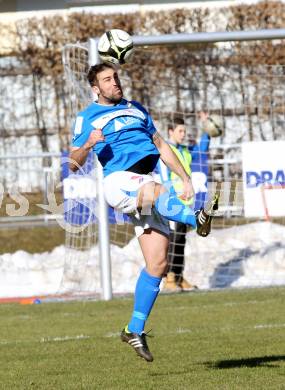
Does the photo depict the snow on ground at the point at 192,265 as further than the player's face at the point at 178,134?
Yes

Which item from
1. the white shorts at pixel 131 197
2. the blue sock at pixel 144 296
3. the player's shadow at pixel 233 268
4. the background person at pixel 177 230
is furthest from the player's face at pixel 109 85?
the player's shadow at pixel 233 268

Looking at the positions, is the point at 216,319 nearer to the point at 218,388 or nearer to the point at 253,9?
the point at 218,388

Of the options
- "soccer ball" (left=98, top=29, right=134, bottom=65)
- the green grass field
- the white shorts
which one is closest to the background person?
the green grass field

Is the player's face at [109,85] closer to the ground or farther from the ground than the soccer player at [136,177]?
farther from the ground

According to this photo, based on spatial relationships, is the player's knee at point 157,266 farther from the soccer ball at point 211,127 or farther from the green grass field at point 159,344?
the soccer ball at point 211,127

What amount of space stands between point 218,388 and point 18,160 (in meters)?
12.6

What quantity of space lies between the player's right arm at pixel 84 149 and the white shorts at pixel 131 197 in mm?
251

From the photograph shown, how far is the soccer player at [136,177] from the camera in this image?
7.87 metres

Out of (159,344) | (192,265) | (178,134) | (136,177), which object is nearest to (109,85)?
(136,177)

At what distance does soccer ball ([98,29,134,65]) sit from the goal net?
525 cm

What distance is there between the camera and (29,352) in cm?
925

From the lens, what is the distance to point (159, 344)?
945 cm

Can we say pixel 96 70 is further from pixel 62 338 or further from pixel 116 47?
pixel 62 338

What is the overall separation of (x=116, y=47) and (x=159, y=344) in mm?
2565
